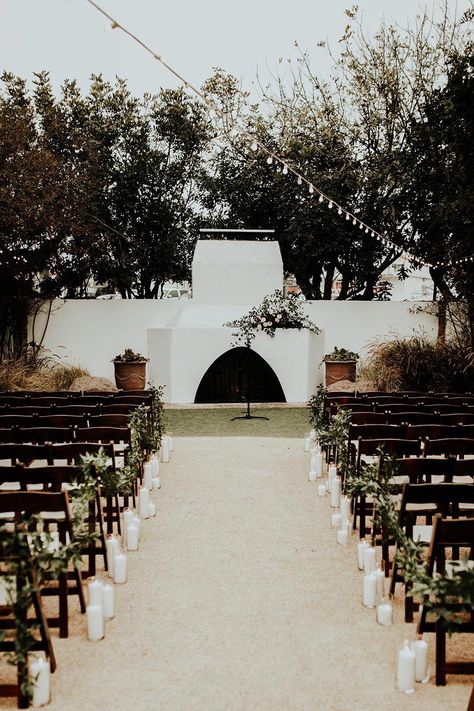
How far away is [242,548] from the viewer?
228 inches

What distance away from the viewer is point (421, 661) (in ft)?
12.0

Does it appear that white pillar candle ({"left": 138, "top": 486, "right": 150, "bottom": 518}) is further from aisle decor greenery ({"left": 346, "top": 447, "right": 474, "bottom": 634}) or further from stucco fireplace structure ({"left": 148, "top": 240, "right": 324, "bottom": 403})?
stucco fireplace structure ({"left": 148, "top": 240, "right": 324, "bottom": 403})

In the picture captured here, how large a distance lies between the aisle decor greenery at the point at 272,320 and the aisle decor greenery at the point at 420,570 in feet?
31.8

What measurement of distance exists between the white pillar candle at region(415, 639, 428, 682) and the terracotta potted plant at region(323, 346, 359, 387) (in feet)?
38.0

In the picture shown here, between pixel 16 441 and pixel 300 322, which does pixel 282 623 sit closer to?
pixel 16 441

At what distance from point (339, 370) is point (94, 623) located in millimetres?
11548

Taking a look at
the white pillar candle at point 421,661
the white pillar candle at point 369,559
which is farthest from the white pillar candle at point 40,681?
the white pillar candle at point 369,559

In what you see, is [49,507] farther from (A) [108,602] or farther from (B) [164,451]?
(B) [164,451]

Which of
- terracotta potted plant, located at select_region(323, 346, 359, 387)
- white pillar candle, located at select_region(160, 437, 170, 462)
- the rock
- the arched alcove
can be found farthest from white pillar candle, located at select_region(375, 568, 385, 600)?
the arched alcove

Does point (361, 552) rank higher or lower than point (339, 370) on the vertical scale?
lower

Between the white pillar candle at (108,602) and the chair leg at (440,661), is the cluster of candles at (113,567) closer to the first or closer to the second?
the white pillar candle at (108,602)

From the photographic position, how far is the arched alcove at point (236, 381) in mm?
15508

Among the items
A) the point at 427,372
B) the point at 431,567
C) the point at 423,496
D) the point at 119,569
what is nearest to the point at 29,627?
the point at 119,569

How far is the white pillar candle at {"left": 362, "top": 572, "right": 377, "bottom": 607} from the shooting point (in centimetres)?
463
